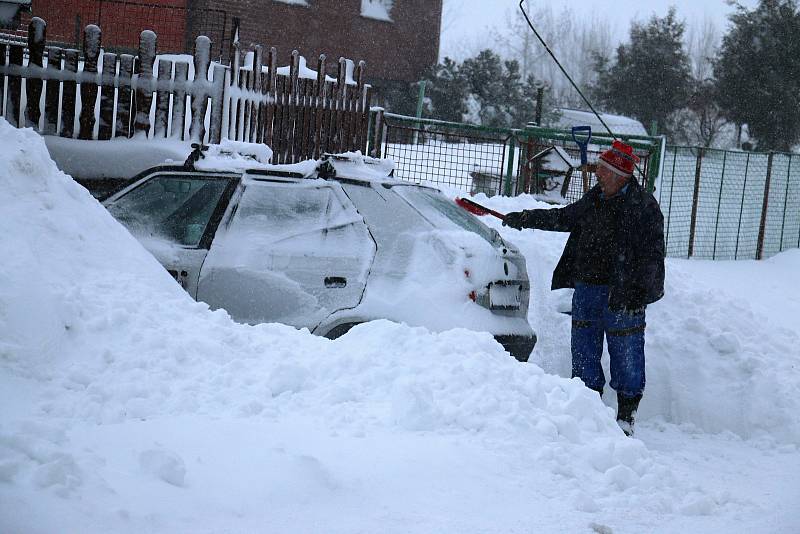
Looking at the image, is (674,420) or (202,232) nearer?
(202,232)

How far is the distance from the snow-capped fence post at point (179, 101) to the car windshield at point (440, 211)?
13.3 ft

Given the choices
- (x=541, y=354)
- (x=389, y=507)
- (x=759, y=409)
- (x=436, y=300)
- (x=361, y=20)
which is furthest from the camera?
(x=361, y=20)

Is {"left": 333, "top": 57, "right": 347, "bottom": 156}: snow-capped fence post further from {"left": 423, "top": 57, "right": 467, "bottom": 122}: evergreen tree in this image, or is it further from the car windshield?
{"left": 423, "top": 57, "right": 467, "bottom": 122}: evergreen tree

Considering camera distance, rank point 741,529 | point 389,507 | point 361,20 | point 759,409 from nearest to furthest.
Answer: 1. point 389,507
2. point 741,529
3. point 759,409
4. point 361,20

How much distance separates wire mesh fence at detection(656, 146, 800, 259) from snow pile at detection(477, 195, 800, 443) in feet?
21.2

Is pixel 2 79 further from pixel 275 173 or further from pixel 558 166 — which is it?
pixel 558 166

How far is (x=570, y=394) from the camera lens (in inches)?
179

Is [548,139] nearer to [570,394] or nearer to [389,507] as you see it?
[570,394]

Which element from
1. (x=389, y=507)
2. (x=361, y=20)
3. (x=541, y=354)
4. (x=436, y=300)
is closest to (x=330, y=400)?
(x=389, y=507)

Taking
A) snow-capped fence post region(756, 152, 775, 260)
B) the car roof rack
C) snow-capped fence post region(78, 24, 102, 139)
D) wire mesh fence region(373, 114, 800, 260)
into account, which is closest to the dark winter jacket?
the car roof rack

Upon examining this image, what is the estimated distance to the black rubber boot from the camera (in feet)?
19.6

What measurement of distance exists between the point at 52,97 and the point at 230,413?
6193 mm

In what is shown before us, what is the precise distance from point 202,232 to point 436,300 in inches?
58.4

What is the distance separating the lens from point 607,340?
5934 mm
